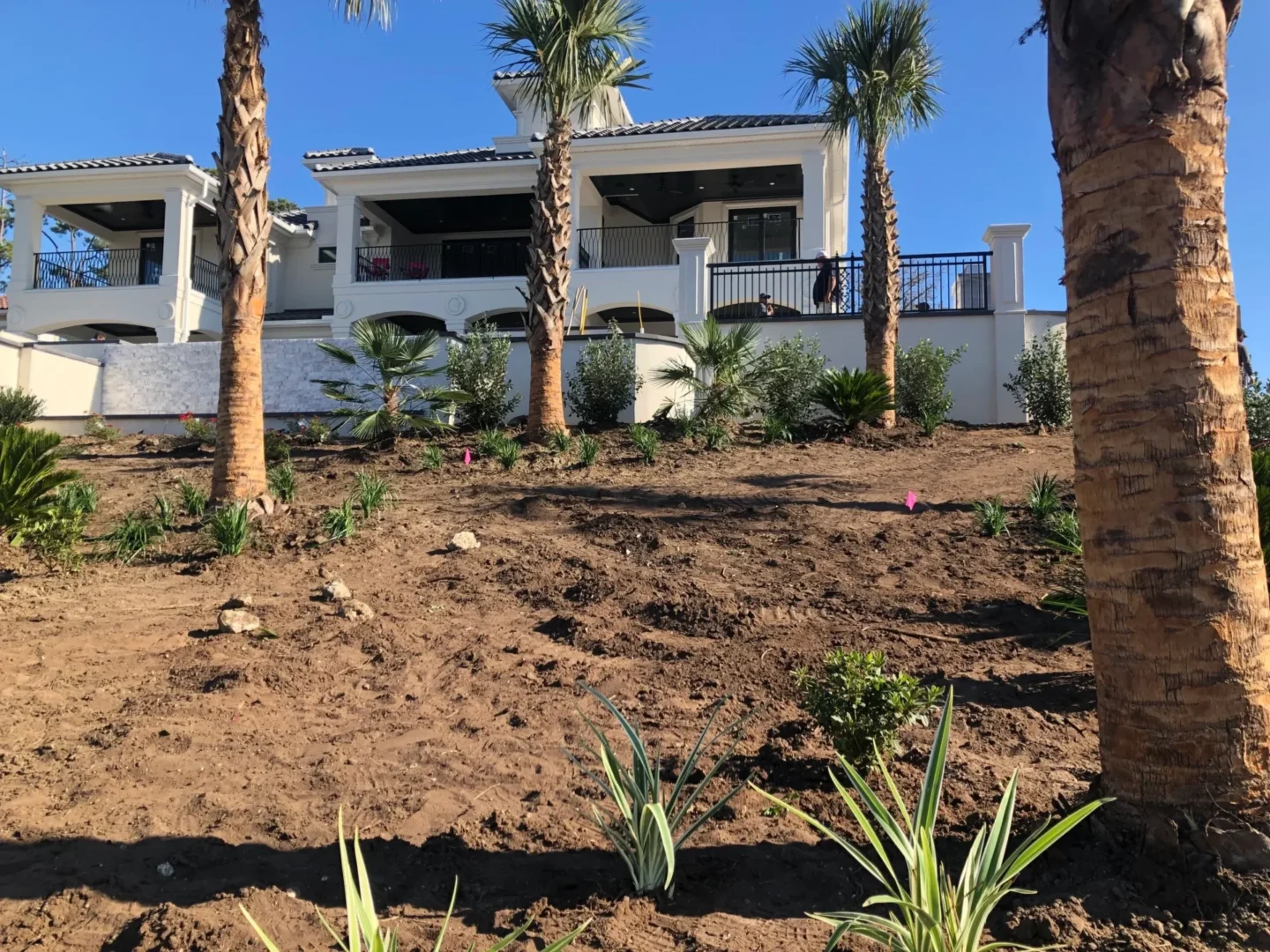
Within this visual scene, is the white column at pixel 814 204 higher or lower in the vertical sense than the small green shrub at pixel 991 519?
higher

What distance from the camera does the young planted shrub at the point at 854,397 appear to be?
11.8m

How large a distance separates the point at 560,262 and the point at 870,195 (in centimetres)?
507

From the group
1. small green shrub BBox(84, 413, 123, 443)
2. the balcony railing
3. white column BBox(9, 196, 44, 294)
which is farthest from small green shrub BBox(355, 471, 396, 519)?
white column BBox(9, 196, 44, 294)

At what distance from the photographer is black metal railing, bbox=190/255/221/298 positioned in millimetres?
24062

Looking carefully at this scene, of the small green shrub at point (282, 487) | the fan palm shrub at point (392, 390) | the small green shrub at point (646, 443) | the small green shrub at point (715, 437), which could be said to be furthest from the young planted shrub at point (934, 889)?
the fan palm shrub at point (392, 390)

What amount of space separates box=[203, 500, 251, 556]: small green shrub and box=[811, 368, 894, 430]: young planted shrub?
7645mm

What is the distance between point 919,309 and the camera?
A: 51.1ft

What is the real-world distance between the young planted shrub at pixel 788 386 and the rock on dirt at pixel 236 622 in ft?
26.5

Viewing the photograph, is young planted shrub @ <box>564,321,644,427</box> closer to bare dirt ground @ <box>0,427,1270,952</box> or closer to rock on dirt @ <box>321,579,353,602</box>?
bare dirt ground @ <box>0,427,1270,952</box>

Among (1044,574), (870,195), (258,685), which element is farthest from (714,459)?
(258,685)

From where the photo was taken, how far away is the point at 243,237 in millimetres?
8609

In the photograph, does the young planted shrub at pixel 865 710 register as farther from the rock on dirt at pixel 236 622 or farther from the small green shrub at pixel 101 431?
the small green shrub at pixel 101 431

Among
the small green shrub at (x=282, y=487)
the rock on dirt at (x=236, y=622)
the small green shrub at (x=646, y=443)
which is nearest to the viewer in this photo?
the rock on dirt at (x=236, y=622)

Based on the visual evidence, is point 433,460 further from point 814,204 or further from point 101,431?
point 814,204
